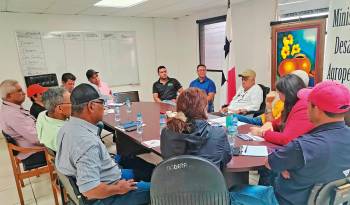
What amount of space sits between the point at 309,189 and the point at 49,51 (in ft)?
16.1

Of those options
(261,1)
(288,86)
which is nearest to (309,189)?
(288,86)

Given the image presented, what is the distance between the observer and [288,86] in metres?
1.88

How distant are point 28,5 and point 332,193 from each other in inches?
176

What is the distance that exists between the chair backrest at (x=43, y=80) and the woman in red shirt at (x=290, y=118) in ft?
13.0

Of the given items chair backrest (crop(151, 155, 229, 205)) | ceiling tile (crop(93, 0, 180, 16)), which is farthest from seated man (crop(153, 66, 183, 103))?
chair backrest (crop(151, 155, 229, 205))

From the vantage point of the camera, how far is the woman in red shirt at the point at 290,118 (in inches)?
66.6

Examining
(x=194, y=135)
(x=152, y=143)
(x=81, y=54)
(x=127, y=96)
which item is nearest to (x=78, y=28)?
(x=81, y=54)

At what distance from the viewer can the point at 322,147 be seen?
3.77 feet

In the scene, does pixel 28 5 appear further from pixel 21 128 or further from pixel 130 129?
pixel 130 129

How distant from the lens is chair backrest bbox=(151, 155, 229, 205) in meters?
1.21

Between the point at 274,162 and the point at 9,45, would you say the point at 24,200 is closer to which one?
the point at 274,162

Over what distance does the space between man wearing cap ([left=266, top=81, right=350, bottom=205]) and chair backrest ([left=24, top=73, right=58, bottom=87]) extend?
14.6ft

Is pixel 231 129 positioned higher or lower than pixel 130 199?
higher

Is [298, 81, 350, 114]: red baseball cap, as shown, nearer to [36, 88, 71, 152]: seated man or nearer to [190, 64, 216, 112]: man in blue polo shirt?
[36, 88, 71, 152]: seated man
